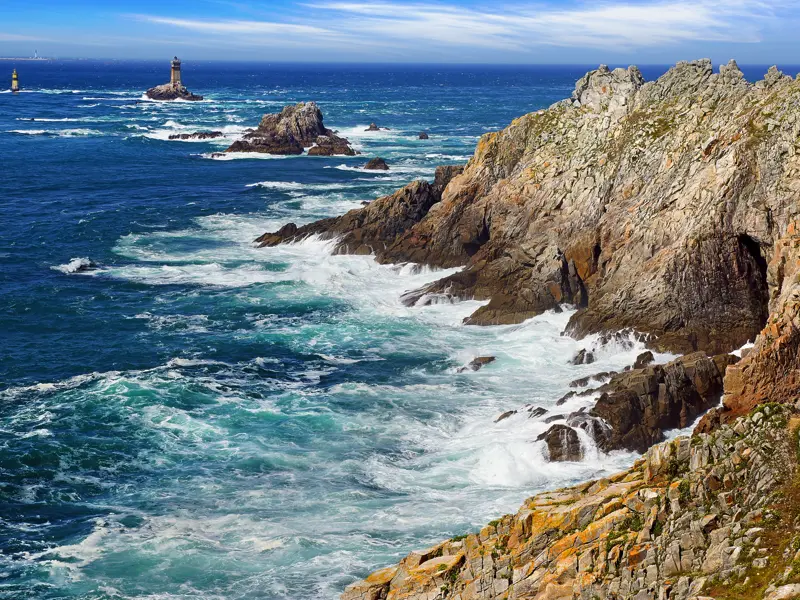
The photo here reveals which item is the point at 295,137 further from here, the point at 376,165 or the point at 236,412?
the point at 236,412

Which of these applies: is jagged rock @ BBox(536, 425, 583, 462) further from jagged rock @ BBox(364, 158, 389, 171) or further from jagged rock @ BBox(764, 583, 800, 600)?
jagged rock @ BBox(364, 158, 389, 171)

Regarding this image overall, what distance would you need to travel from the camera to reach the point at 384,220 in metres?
70.1

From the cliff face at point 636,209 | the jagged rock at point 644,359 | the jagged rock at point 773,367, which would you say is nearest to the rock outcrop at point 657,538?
the jagged rock at point 773,367

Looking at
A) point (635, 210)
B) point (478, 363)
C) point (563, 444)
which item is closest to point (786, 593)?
point (563, 444)

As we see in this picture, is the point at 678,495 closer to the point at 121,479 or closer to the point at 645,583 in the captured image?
the point at 645,583

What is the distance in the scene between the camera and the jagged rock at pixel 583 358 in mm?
47125

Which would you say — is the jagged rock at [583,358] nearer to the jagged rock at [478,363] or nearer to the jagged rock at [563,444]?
the jagged rock at [478,363]

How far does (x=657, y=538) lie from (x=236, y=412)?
27062 mm

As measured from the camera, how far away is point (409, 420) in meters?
42.0

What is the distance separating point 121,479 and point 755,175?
113 feet

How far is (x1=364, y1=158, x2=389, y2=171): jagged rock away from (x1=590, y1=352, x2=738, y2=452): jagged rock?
2954 inches

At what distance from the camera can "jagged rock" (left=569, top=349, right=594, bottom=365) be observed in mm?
47125

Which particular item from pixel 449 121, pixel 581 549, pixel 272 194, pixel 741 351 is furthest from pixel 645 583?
pixel 449 121

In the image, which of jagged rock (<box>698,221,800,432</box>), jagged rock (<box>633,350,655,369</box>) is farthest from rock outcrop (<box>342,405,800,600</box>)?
jagged rock (<box>633,350,655,369</box>)
